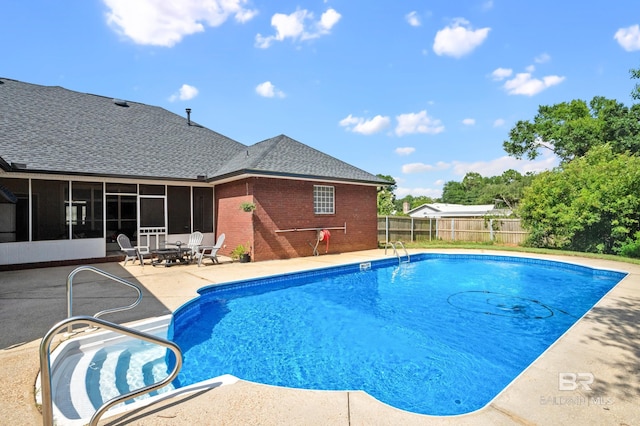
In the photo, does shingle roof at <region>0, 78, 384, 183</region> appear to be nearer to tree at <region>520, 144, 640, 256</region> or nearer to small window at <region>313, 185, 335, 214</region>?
small window at <region>313, 185, 335, 214</region>

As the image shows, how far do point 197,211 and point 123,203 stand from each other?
108 inches

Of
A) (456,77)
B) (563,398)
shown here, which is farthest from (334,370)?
(456,77)

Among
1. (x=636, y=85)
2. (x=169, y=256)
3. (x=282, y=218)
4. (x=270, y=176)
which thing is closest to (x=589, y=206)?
(x=282, y=218)

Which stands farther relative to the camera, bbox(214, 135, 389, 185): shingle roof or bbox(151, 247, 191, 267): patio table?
bbox(214, 135, 389, 185): shingle roof

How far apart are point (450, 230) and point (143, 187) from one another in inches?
651

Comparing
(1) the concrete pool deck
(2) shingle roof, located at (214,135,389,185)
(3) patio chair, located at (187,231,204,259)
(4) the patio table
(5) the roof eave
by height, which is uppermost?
(2) shingle roof, located at (214,135,389,185)

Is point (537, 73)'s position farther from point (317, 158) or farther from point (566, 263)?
point (317, 158)

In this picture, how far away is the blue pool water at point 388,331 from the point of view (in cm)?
407

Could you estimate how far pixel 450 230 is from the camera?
19.3m

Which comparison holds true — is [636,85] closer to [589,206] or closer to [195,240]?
[589,206]

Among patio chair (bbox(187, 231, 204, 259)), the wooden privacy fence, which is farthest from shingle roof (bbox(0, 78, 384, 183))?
the wooden privacy fence

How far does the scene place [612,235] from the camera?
531 inches

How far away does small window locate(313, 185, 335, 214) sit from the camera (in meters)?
13.5

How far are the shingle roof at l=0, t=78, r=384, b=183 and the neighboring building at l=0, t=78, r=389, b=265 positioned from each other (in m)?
0.06
